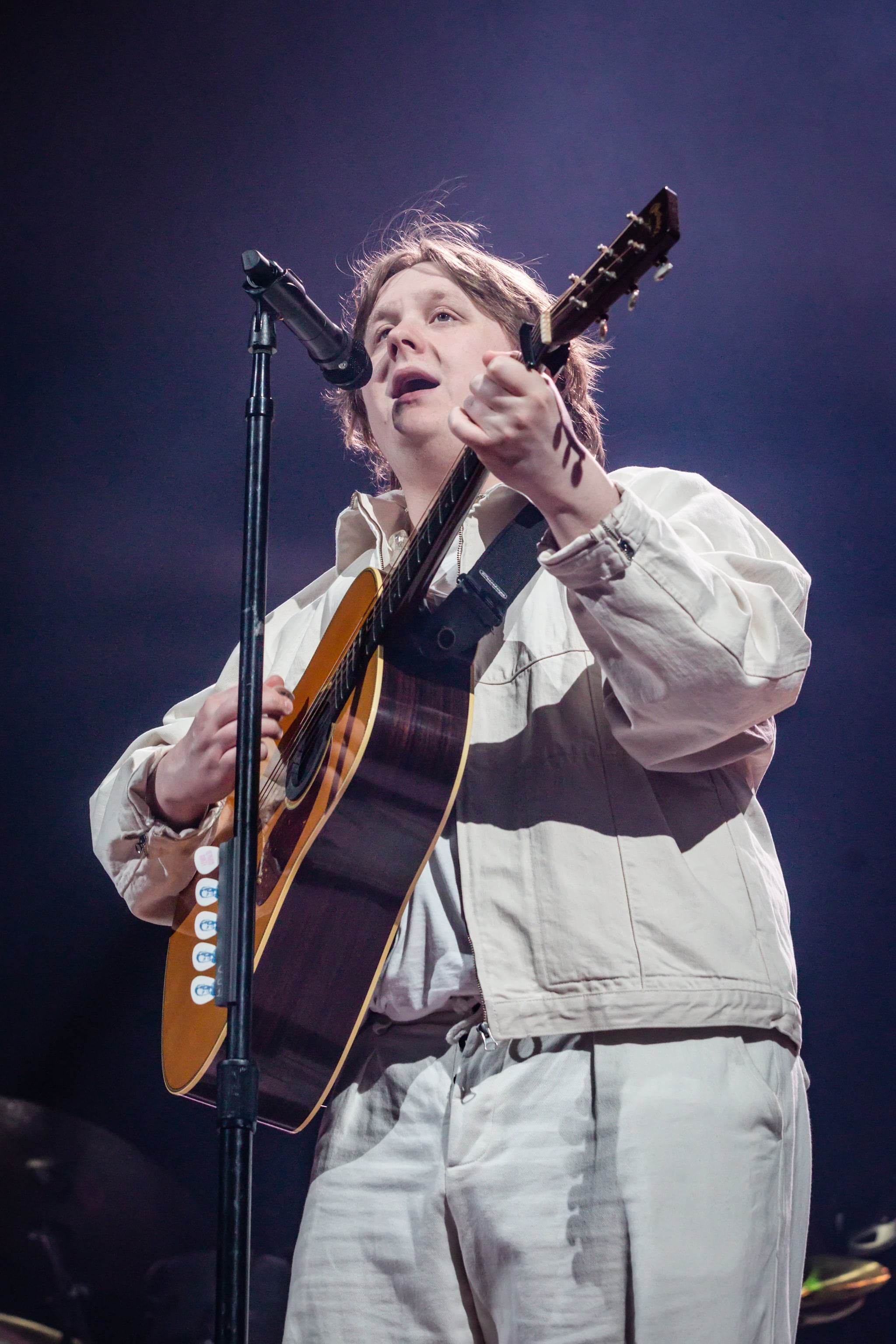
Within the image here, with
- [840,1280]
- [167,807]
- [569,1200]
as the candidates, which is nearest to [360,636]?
[167,807]

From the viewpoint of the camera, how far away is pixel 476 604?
1470 millimetres

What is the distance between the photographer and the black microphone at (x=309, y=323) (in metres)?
1.36

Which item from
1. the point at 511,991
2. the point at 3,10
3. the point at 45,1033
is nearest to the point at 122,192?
the point at 3,10

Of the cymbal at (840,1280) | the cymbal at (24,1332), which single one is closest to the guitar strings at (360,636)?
the cymbal at (24,1332)

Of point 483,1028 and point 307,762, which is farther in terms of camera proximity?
point 307,762

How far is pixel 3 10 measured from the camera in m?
2.76

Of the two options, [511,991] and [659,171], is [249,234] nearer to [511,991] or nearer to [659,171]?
[659,171]

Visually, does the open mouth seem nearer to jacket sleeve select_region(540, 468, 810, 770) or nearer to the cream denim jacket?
the cream denim jacket

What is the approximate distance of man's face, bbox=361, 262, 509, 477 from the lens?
75.9 inches

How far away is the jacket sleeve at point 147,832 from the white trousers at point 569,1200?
0.55 m

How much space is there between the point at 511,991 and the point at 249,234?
7.45 ft

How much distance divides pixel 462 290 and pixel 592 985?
55.5 inches

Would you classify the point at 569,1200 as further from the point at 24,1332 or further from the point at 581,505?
the point at 24,1332

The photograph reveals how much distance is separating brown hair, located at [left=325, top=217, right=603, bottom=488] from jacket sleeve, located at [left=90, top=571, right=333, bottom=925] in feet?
2.17
